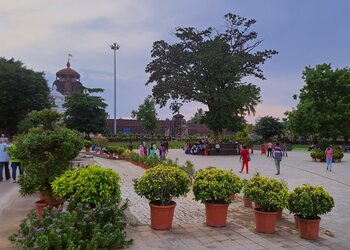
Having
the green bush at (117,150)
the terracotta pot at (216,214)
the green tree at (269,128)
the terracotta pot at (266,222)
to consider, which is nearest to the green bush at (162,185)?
the terracotta pot at (216,214)

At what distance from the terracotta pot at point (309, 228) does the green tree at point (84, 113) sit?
3539 centimetres

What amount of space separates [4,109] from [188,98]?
2123 centimetres

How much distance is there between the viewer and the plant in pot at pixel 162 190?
20.8ft

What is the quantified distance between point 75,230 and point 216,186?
2799mm

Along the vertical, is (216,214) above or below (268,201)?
below

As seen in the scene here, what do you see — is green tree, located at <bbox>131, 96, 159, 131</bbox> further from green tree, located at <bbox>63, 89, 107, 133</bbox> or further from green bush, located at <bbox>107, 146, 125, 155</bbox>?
green bush, located at <bbox>107, 146, 125, 155</bbox>

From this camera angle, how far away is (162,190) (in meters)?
6.43

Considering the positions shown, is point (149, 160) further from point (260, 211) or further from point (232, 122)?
point (232, 122)

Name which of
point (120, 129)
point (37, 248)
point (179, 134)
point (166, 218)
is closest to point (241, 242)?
point (166, 218)

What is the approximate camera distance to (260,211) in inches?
252

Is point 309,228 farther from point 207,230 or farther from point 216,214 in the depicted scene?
point 207,230

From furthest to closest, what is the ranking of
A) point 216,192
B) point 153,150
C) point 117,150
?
point 117,150 → point 153,150 → point 216,192

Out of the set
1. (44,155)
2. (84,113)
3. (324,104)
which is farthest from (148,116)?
(44,155)

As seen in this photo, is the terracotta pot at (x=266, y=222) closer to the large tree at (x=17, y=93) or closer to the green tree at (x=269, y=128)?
the large tree at (x=17, y=93)
